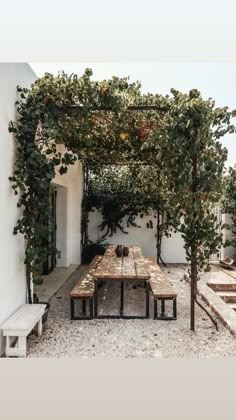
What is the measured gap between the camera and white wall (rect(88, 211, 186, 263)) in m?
9.68

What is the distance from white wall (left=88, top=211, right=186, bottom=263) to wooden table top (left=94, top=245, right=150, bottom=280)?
3.44 meters

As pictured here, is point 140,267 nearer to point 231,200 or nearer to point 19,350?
point 19,350

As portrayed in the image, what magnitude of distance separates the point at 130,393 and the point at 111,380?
10.8 inches

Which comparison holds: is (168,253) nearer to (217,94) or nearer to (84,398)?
(217,94)

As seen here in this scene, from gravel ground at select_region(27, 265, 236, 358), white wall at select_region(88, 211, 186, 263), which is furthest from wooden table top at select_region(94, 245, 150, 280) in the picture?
white wall at select_region(88, 211, 186, 263)

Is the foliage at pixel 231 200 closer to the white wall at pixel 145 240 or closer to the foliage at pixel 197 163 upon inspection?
the white wall at pixel 145 240

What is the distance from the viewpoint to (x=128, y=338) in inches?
149

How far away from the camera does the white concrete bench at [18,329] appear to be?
3.21m

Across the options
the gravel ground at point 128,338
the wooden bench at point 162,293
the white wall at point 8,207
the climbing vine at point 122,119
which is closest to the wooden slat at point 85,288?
the gravel ground at point 128,338

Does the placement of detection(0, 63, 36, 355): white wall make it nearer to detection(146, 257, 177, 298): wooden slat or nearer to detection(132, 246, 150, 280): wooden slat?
detection(132, 246, 150, 280): wooden slat

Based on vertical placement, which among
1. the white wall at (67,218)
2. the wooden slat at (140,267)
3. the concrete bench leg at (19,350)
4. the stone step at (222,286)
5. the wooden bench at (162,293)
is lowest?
the stone step at (222,286)

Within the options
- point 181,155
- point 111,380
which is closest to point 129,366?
point 111,380

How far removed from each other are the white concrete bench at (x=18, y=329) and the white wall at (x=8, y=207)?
0.08 metres

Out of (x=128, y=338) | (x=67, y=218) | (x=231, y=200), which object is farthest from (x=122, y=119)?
(x=231, y=200)
